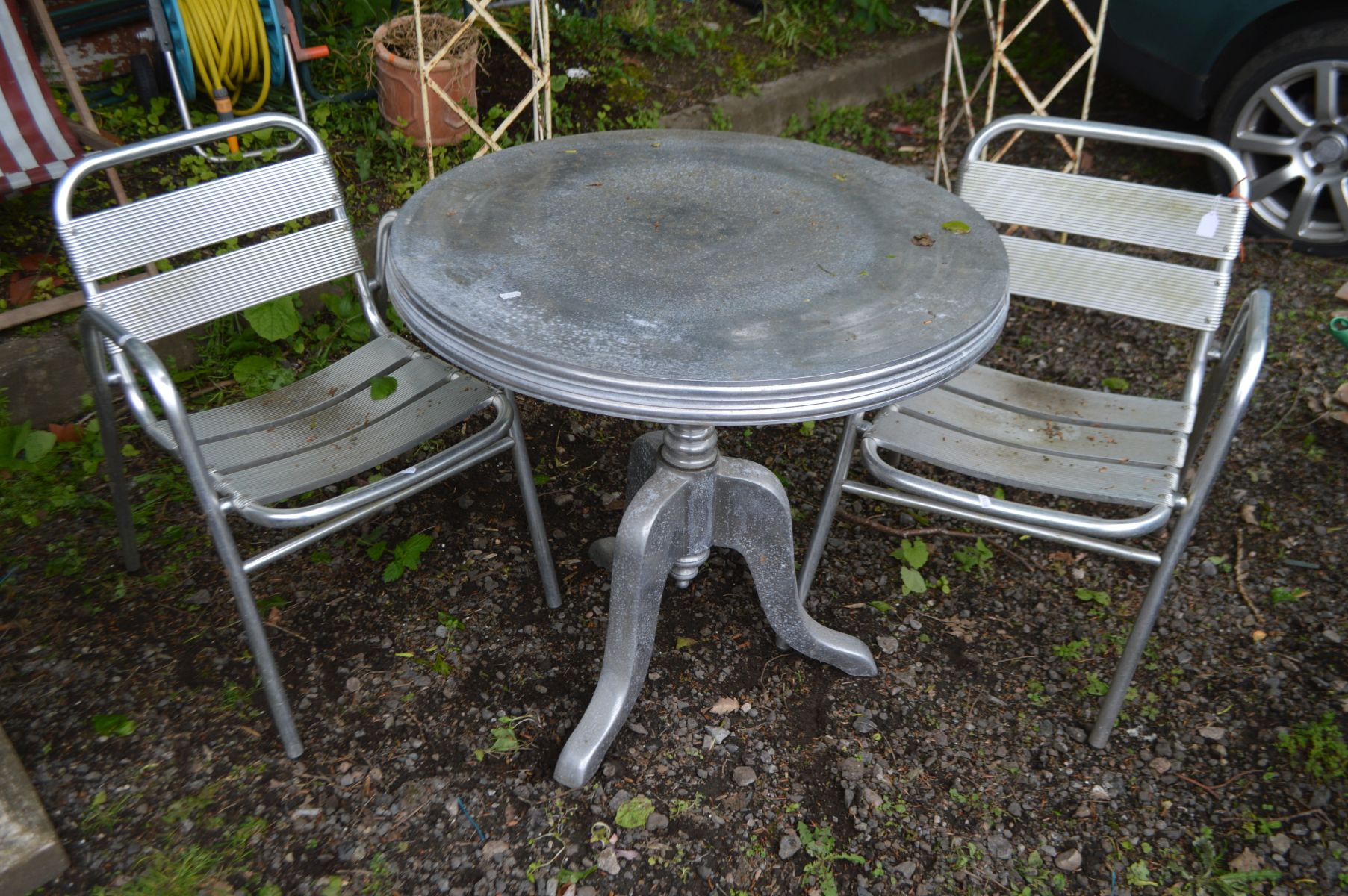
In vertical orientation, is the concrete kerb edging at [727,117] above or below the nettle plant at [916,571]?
above

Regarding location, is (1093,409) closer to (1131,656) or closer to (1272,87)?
(1131,656)

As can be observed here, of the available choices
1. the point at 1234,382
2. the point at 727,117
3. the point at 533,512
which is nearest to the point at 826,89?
Answer: the point at 727,117

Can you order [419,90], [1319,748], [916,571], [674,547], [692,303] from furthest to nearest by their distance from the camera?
[419,90] → [916,571] → [1319,748] → [674,547] → [692,303]

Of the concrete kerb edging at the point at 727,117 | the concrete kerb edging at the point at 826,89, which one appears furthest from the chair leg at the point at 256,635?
the concrete kerb edging at the point at 826,89

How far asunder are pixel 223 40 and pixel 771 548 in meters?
2.85

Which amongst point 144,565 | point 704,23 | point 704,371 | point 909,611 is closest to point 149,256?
point 144,565

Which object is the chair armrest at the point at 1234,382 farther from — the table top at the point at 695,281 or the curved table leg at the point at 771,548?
the curved table leg at the point at 771,548

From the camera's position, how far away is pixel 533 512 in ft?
7.75

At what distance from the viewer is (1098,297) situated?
2373 millimetres

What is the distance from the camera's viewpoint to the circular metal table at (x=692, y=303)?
4.90ft

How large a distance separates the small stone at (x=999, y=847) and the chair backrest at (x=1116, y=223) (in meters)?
1.25

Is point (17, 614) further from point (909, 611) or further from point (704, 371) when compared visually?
point (909, 611)

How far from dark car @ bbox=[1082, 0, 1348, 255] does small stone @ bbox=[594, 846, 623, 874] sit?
11.8 ft

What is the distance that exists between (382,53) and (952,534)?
9.07 feet
